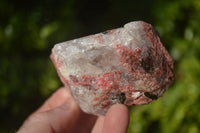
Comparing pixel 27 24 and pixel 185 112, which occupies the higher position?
pixel 27 24

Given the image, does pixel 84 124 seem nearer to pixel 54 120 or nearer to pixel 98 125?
pixel 98 125

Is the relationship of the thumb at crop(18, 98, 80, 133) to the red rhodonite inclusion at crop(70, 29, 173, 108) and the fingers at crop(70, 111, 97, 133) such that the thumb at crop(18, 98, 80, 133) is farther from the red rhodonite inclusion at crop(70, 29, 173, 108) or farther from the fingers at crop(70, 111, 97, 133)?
the red rhodonite inclusion at crop(70, 29, 173, 108)

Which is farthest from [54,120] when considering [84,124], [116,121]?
[116,121]

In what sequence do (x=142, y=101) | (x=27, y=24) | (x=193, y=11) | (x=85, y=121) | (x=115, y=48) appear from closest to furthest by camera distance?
(x=115, y=48) → (x=142, y=101) → (x=85, y=121) → (x=193, y=11) → (x=27, y=24)

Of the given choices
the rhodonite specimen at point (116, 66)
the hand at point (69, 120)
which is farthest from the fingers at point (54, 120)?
the rhodonite specimen at point (116, 66)

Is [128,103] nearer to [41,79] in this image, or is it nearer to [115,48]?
[115,48]

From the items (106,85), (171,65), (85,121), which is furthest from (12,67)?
(171,65)
